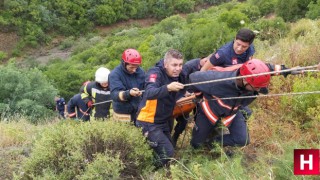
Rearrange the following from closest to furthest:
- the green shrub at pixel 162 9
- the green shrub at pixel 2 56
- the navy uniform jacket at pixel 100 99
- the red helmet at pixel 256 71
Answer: the red helmet at pixel 256 71, the navy uniform jacket at pixel 100 99, the green shrub at pixel 2 56, the green shrub at pixel 162 9

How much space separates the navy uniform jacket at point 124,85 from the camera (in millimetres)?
5809

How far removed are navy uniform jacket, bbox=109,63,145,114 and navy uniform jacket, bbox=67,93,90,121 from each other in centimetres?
270

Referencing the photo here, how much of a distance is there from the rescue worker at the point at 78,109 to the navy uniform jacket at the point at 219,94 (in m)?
4.12

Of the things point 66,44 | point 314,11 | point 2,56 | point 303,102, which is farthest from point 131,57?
point 66,44

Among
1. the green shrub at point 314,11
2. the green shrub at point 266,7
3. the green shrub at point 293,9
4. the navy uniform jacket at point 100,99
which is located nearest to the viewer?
the navy uniform jacket at point 100,99

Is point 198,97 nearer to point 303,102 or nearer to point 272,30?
point 303,102

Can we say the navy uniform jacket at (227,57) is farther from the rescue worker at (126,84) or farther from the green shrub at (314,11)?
the green shrub at (314,11)

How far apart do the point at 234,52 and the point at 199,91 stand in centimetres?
81

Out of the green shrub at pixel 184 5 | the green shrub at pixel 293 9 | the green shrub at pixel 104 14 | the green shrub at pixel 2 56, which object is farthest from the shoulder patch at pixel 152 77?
the green shrub at pixel 184 5

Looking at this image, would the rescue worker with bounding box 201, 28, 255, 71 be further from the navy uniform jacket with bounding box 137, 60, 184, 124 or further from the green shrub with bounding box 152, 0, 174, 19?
the green shrub with bounding box 152, 0, 174, 19

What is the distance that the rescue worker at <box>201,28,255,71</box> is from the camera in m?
5.38

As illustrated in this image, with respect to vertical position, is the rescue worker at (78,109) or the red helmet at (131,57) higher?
the red helmet at (131,57)

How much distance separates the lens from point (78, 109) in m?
9.23

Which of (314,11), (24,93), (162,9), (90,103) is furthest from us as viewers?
(162,9)
